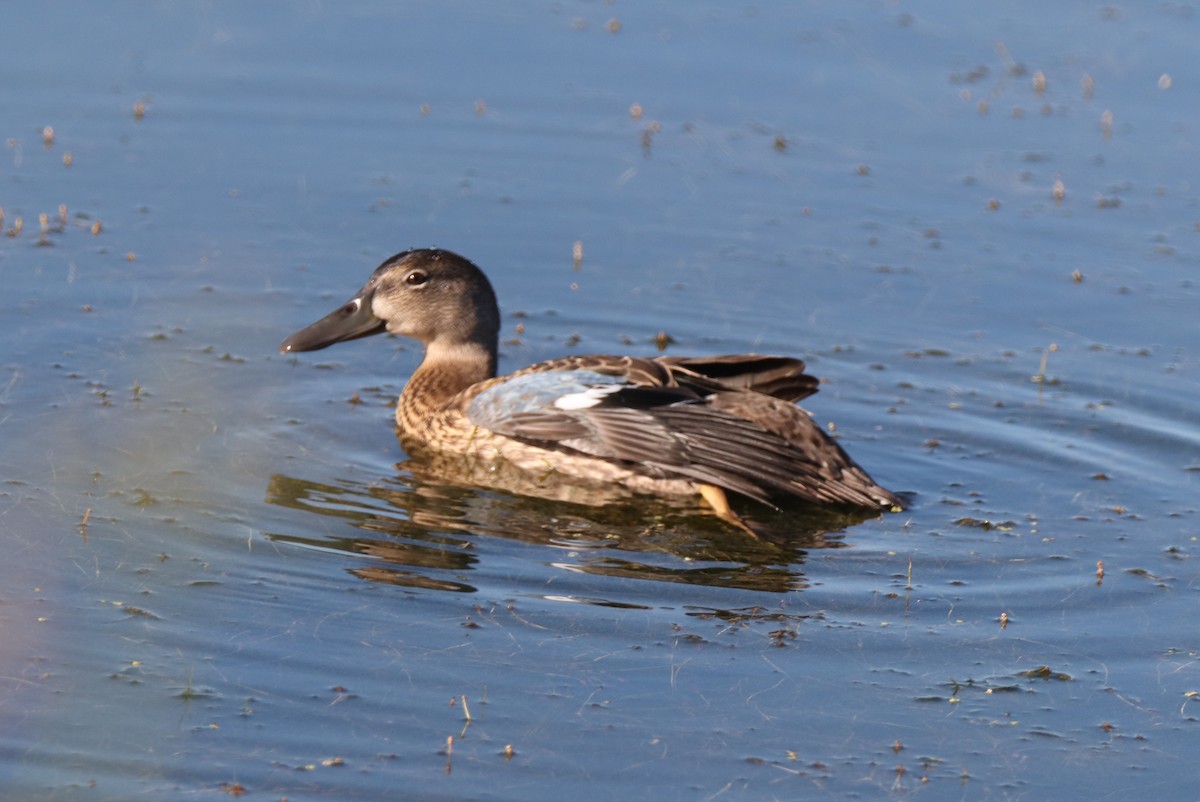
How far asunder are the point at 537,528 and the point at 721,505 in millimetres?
843

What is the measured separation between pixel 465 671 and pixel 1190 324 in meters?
5.90

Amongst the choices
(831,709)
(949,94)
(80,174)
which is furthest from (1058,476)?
(80,174)

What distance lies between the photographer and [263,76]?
43.7 feet

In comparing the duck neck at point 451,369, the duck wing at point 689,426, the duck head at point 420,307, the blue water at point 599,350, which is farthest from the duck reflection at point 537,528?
the duck head at point 420,307

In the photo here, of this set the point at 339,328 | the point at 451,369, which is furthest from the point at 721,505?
the point at 339,328

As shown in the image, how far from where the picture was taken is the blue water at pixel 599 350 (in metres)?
5.91

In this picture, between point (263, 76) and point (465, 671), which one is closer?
point (465, 671)

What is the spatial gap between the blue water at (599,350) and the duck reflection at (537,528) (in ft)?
0.11

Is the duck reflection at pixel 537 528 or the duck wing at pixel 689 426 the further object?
the duck wing at pixel 689 426

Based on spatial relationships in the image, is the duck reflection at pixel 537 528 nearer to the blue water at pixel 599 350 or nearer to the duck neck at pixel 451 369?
the blue water at pixel 599 350

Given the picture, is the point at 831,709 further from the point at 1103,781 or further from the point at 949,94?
the point at 949,94

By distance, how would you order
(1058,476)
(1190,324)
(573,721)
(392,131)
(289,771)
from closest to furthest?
1. (289,771)
2. (573,721)
3. (1058,476)
4. (1190,324)
5. (392,131)

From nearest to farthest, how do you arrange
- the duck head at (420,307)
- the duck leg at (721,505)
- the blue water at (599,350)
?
the blue water at (599,350) < the duck leg at (721,505) < the duck head at (420,307)

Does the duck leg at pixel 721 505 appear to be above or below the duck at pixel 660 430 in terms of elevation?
below
